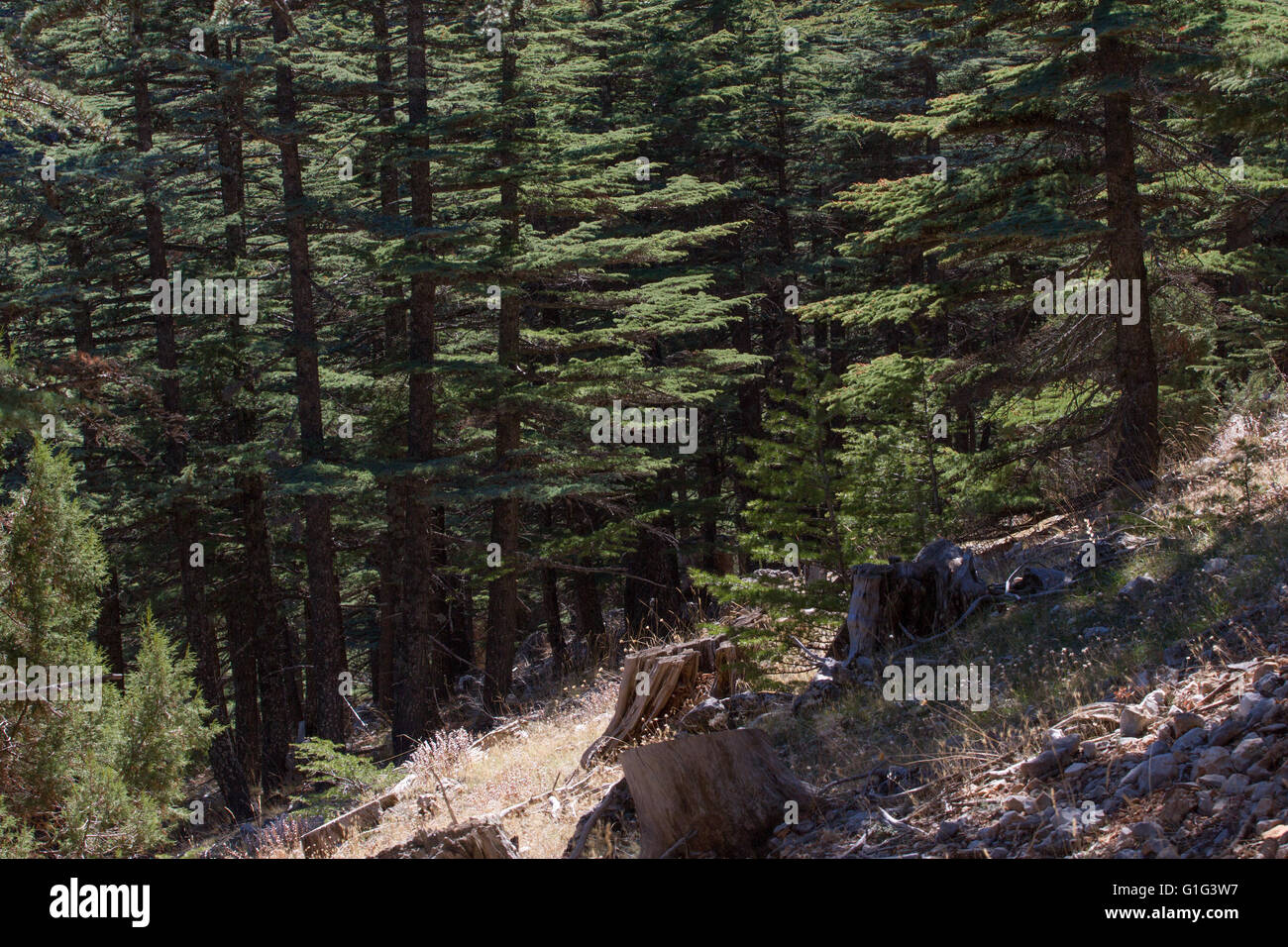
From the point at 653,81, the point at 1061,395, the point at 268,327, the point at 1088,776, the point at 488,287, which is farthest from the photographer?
the point at 653,81

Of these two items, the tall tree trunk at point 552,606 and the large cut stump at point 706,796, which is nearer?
the large cut stump at point 706,796

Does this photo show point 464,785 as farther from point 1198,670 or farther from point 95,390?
point 1198,670

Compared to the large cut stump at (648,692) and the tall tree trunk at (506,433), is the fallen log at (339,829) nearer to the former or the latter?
the large cut stump at (648,692)

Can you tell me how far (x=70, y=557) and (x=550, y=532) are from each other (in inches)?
461

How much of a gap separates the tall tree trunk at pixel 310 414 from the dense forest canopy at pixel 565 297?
8 centimetres

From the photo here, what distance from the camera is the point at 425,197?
54.4 ft

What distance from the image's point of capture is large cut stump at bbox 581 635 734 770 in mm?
8367

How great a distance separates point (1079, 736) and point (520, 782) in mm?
4929

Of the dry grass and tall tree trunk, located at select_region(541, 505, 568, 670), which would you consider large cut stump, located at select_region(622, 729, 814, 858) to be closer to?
the dry grass

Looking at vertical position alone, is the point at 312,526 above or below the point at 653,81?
below

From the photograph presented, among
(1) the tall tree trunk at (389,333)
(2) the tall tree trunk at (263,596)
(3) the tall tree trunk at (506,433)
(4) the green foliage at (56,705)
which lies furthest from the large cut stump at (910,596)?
(2) the tall tree trunk at (263,596)

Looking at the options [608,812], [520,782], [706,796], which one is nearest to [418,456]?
[520,782]

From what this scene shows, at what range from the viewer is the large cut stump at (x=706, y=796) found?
233 inches

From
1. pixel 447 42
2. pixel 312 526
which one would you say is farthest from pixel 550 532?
pixel 447 42
